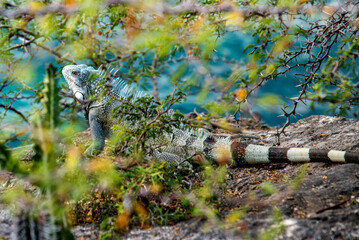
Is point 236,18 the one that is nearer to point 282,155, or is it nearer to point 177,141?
point 282,155

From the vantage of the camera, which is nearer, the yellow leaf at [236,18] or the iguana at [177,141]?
the yellow leaf at [236,18]

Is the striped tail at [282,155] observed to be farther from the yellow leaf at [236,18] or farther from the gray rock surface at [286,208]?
the yellow leaf at [236,18]

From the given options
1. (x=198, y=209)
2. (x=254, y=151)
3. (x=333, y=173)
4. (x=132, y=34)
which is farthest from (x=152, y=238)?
(x=254, y=151)

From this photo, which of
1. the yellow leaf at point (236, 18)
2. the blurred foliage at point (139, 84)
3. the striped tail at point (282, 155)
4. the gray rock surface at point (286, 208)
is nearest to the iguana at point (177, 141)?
the striped tail at point (282, 155)

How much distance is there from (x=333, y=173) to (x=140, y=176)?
1.44 m

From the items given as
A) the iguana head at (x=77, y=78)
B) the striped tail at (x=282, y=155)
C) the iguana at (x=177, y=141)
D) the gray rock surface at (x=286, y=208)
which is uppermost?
the iguana head at (x=77, y=78)

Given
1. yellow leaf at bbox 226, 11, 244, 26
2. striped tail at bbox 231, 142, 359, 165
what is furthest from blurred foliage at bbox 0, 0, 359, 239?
striped tail at bbox 231, 142, 359, 165

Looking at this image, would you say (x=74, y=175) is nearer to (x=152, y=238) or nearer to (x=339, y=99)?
(x=152, y=238)

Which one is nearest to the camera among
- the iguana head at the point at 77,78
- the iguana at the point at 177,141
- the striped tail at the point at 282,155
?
the striped tail at the point at 282,155

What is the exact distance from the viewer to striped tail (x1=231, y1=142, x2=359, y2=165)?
2615 millimetres

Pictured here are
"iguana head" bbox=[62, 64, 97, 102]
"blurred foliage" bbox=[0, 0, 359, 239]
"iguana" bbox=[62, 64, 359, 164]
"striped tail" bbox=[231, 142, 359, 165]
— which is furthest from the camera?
"iguana head" bbox=[62, 64, 97, 102]

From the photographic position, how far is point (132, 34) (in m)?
1.93

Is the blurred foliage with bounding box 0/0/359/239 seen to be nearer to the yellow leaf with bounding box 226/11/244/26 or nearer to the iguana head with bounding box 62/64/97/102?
the yellow leaf with bounding box 226/11/244/26

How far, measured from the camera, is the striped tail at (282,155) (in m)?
2.62
